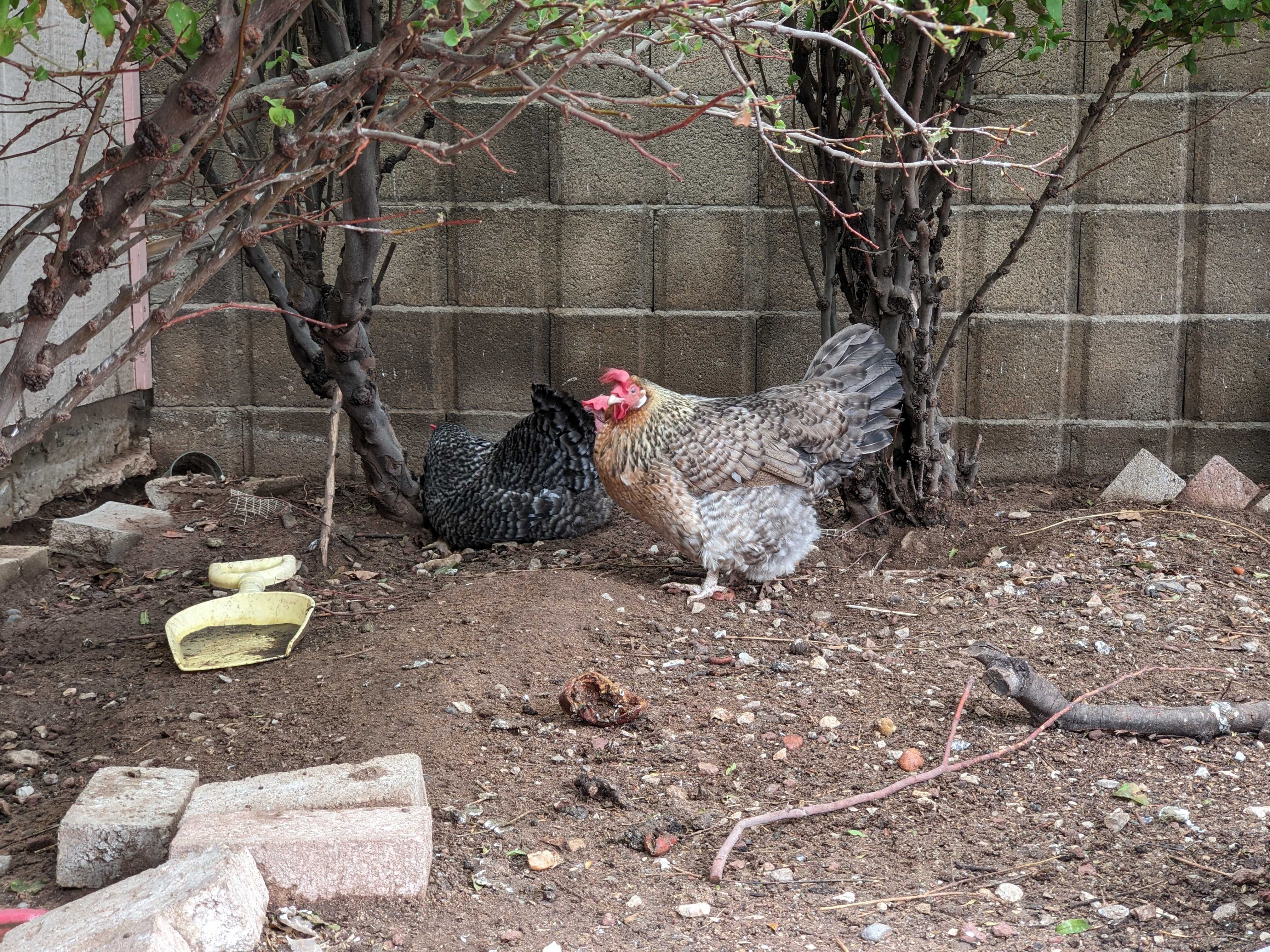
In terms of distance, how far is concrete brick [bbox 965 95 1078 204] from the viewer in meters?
5.06

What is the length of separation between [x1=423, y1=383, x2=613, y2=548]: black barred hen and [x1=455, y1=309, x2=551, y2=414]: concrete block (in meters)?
0.61

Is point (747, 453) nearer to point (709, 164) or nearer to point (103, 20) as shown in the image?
point (709, 164)

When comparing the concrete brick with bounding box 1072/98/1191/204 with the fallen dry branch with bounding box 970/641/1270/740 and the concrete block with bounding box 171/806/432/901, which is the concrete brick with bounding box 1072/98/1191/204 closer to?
the fallen dry branch with bounding box 970/641/1270/740

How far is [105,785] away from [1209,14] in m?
4.15

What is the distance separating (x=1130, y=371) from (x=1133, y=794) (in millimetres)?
3030

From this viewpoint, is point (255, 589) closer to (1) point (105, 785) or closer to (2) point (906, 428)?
(1) point (105, 785)

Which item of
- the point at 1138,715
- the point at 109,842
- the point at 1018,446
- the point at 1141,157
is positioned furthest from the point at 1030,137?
the point at 109,842

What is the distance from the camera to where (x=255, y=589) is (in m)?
4.15

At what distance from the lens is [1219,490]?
482 centimetres

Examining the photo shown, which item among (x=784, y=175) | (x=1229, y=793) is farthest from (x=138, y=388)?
(x=1229, y=793)

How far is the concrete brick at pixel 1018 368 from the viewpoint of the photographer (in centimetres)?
527

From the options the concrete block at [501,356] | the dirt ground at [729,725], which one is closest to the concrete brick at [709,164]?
the concrete block at [501,356]

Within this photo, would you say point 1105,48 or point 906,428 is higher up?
point 1105,48

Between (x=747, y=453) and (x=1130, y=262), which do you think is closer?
(x=747, y=453)
